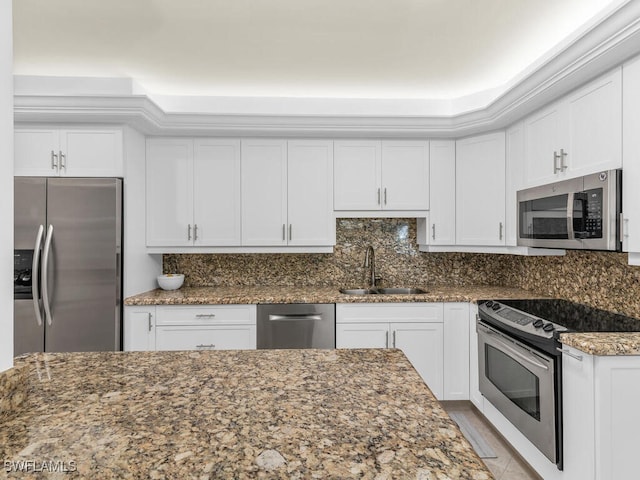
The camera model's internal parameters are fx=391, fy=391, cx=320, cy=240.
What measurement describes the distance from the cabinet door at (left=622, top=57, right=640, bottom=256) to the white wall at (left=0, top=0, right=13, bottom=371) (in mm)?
2454

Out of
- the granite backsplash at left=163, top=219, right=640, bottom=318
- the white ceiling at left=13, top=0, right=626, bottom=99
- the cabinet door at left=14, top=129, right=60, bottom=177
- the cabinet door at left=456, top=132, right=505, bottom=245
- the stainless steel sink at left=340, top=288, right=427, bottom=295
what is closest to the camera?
the white ceiling at left=13, top=0, right=626, bottom=99

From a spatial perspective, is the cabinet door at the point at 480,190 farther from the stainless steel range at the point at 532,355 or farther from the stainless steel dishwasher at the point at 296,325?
the stainless steel dishwasher at the point at 296,325

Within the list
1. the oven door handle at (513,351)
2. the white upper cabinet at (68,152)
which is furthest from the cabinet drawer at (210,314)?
the oven door handle at (513,351)

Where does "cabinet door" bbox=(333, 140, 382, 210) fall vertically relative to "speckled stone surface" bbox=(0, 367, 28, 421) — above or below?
above

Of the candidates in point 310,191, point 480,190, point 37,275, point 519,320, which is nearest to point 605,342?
point 519,320

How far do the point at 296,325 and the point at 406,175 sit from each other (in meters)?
1.61

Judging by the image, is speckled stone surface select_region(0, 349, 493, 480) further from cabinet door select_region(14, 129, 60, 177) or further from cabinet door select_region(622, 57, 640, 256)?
cabinet door select_region(14, 129, 60, 177)

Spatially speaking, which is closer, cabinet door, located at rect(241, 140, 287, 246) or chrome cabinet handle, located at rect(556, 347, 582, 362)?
chrome cabinet handle, located at rect(556, 347, 582, 362)

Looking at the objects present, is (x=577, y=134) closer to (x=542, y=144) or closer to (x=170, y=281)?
(x=542, y=144)

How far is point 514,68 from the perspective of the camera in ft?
9.57

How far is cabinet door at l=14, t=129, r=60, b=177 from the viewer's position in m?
2.89

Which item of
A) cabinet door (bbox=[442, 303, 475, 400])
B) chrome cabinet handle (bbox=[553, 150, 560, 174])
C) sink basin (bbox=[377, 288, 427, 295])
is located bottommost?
cabinet door (bbox=[442, 303, 475, 400])

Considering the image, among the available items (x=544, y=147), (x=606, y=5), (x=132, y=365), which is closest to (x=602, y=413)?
(x=544, y=147)

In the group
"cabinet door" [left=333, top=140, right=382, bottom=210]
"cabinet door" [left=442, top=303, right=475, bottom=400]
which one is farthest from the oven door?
"cabinet door" [left=333, top=140, right=382, bottom=210]
